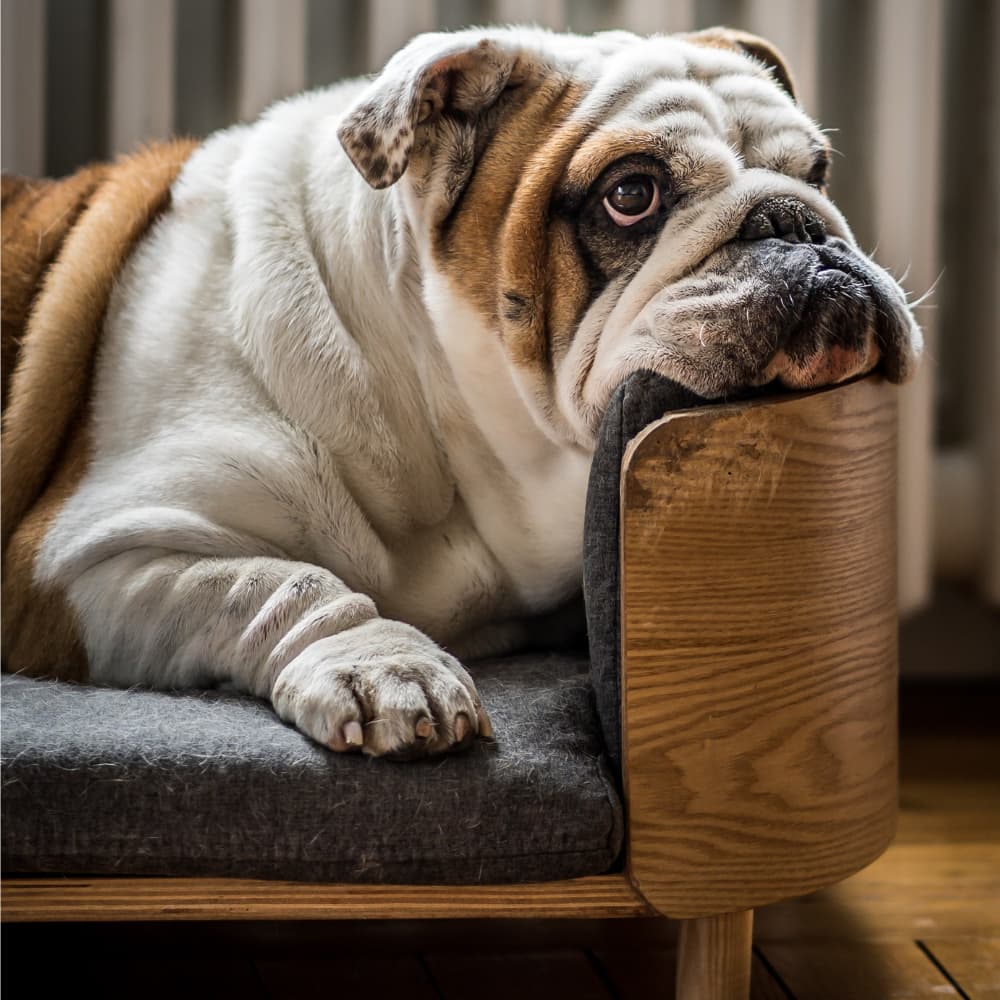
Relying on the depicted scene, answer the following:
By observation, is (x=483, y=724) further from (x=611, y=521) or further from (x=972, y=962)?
(x=972, y=962)

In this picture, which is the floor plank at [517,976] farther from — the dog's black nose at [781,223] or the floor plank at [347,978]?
the dog's black nose at [781,223]

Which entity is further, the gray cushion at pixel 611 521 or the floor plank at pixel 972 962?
the floor plank at pixel 972 962

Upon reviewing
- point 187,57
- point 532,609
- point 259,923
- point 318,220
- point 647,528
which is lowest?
point 259,923

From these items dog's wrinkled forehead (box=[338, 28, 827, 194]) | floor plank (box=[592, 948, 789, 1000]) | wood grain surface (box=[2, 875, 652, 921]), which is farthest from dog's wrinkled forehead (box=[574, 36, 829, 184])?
floor plank (box=[592, 948, 789, 1000])

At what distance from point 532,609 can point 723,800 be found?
385mm

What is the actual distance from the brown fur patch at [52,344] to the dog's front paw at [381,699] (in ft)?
0.88

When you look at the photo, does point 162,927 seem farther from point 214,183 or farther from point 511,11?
point 511,11

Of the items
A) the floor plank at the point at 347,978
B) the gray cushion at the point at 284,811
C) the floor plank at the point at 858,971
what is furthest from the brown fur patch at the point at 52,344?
the floor plank at the point at 858,971

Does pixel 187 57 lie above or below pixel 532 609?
above

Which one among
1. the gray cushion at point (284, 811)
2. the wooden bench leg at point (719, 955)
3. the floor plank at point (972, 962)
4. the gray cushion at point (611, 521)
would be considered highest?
the gray cushion at point (611, 521)

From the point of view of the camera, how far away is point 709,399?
99 cm

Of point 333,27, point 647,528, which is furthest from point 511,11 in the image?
point 647,528

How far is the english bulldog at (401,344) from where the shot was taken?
1.04 metres

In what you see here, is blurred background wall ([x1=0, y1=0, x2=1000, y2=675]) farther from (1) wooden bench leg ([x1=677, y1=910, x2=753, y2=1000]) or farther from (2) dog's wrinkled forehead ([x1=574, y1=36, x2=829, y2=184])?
(1) wooden bench leg ([x1=677, y1=910, x2=753, y2=1000])
